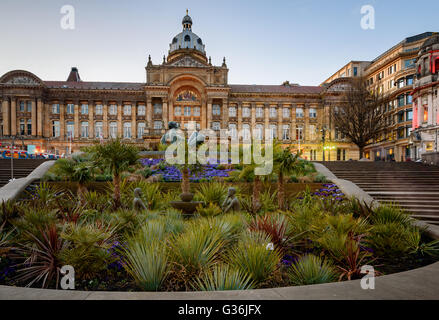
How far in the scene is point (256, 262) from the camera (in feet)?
12.7

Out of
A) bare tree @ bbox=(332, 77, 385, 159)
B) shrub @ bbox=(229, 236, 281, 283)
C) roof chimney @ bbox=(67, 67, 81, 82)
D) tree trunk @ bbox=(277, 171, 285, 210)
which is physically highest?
roof chimney @ bbox=(67, 67, 81, 82)

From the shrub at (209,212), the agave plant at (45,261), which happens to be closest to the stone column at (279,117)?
the shrub at (209,212)

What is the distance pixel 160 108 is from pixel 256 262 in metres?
53.0

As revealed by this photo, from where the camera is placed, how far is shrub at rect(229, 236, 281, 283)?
12.6 ft

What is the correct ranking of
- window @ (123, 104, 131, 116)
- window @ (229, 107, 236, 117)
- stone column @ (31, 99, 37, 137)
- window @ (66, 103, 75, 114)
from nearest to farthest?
stone column @ (31, 99, 37, 137) → window @ (66, 103, 75, 114) → window @ (123, 104, 131, 116) → window @ (229, 107, 236, 117)

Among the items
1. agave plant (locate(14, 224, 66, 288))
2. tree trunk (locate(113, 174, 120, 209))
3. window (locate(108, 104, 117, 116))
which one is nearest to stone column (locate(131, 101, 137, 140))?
window (locate(108, 104, 117, 116))

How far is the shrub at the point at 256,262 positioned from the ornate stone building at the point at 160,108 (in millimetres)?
46361

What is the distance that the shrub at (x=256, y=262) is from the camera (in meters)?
3.83

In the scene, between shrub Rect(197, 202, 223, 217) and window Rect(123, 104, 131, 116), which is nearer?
shrub Rect(197, 202, 223, 217)

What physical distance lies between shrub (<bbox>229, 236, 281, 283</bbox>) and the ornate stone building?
152 ft

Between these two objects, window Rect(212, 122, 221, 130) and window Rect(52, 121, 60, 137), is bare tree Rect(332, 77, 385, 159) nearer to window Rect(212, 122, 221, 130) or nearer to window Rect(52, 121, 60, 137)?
window Rect(212, 122, 221, 130)

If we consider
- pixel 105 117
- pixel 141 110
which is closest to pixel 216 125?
pixel 141 110
